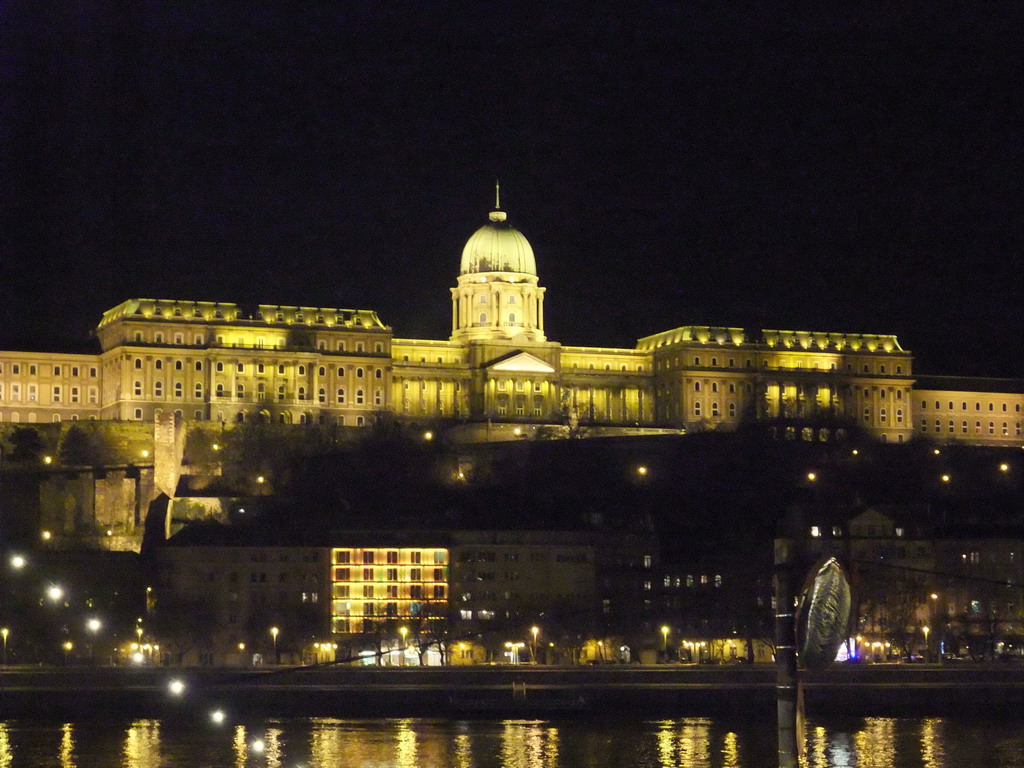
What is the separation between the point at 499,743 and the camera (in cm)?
5109

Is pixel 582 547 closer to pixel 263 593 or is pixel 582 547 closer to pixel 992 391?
pixel 263 593

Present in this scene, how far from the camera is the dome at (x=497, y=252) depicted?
123 metres

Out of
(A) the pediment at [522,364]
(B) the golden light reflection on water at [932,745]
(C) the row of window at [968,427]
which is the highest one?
(A) the pediment at [522,364]

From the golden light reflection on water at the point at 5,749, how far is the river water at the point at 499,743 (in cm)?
2

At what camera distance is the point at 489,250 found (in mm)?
122688

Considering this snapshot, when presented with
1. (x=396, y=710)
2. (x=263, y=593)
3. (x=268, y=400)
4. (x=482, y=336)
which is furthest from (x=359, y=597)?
(x=482, y=336)

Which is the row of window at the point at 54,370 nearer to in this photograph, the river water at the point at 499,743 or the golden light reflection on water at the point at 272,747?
the river water at the point at 499,743

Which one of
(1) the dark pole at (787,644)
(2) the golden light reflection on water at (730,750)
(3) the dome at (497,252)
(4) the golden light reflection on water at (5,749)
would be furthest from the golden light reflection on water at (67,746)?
(3) the dome at (497,252)

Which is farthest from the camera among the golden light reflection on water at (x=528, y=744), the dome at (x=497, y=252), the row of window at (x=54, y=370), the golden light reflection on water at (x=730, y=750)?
the dome at (x=497, y=252)

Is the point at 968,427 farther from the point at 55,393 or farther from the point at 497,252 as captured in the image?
the point at 55,393

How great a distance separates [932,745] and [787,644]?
36.8 m

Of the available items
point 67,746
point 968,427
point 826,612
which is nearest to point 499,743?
point 67,746

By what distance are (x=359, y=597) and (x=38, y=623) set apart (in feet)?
39.4

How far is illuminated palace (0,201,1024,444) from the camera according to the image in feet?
346
